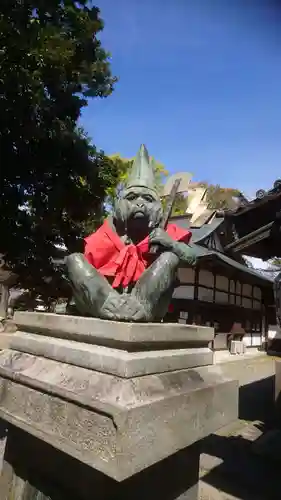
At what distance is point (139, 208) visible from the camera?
244 cm

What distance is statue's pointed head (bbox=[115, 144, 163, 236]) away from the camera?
2449 mm

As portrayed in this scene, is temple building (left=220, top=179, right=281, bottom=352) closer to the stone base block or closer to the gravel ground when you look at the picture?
the gravel ground

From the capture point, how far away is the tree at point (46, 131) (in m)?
5.29

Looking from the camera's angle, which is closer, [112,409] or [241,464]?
[112,409]

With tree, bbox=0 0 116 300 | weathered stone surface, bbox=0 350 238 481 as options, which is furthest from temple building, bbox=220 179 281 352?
tree, bbox=0 0 116 300

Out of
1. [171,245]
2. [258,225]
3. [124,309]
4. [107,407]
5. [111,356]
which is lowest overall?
[107,407]

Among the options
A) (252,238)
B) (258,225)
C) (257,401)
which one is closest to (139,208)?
(252,238)

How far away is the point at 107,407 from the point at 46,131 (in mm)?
5944

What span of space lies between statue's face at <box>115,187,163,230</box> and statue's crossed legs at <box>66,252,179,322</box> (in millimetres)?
401

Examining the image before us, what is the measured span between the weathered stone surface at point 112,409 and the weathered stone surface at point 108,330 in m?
0.19

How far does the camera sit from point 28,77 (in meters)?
5.23

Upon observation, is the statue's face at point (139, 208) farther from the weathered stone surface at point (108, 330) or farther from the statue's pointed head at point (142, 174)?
the weathered stone surface at point (108, 330)

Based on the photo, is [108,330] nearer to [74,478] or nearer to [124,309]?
[124,309]

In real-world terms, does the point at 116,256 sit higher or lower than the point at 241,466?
higher
